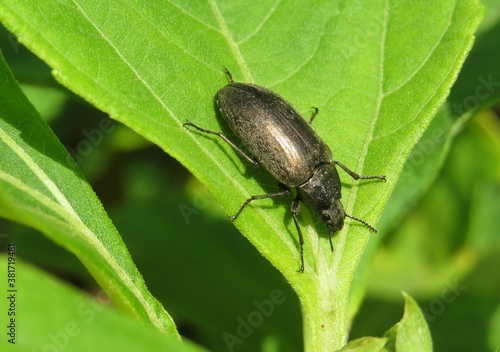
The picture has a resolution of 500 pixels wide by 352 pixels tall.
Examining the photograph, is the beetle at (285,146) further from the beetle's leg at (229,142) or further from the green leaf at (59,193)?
the green leaf at (59,193)

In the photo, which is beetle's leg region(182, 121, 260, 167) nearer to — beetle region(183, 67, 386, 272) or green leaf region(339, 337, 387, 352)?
beetle region(183, 67, 386, 272)

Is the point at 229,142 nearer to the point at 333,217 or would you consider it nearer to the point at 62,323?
the point at 333,217

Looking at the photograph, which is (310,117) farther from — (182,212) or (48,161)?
(182,212)

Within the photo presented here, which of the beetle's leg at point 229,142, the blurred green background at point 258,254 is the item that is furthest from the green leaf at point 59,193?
the blurred green background at point 258,254

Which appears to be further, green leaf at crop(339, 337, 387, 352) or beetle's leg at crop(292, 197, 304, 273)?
beetle's leg at crop(292, 197, 304, 273)

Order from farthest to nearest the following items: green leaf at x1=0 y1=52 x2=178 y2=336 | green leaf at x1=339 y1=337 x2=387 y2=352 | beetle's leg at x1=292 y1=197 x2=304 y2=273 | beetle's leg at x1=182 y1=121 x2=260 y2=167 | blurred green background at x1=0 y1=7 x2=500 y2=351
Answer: blurred green background at x1=0 y1=7 x2=500 y2=351 < beetle's leg at x1=182 y1=121 x2=260 y2=167 < beetle's leg at x1=292 y1=197 x2=304 y2=273 < green leaf at x1=0 y1=52 x2=178 y2=336 < green leaf at x1=339 y1=337 x2=387 y2=352

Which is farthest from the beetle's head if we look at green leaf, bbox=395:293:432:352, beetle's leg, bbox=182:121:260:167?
green leaf, bbox=395:293:432:352

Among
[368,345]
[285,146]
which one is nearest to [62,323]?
[368,345]
